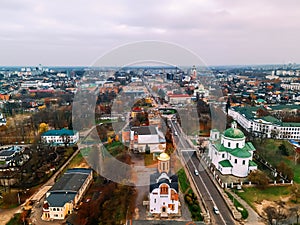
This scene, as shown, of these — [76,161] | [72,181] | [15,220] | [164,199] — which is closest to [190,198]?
[164,199]

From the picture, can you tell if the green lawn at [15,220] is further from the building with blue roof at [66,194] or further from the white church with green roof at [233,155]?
the white church with green roof at [233,155]

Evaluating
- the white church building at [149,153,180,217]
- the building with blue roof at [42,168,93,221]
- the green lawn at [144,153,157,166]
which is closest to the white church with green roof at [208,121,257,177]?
the green lawn at [144,153,157,166]

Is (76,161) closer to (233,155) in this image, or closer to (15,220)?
(15,220)

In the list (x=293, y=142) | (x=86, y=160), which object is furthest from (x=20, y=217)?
(x=293, y=142)

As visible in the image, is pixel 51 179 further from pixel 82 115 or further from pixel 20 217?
pixel 82 115

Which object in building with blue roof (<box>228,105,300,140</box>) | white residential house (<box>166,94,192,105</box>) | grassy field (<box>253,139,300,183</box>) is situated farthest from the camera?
white residential house (<box>166,94,192,105</box>)

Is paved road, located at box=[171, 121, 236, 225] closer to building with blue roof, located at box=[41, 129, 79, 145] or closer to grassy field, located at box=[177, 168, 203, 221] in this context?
grassy field, located at box=[177, 168, 203, 221]

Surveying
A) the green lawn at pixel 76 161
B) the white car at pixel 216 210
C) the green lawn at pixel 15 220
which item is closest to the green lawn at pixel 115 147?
the green lawn at pixel 76 161
